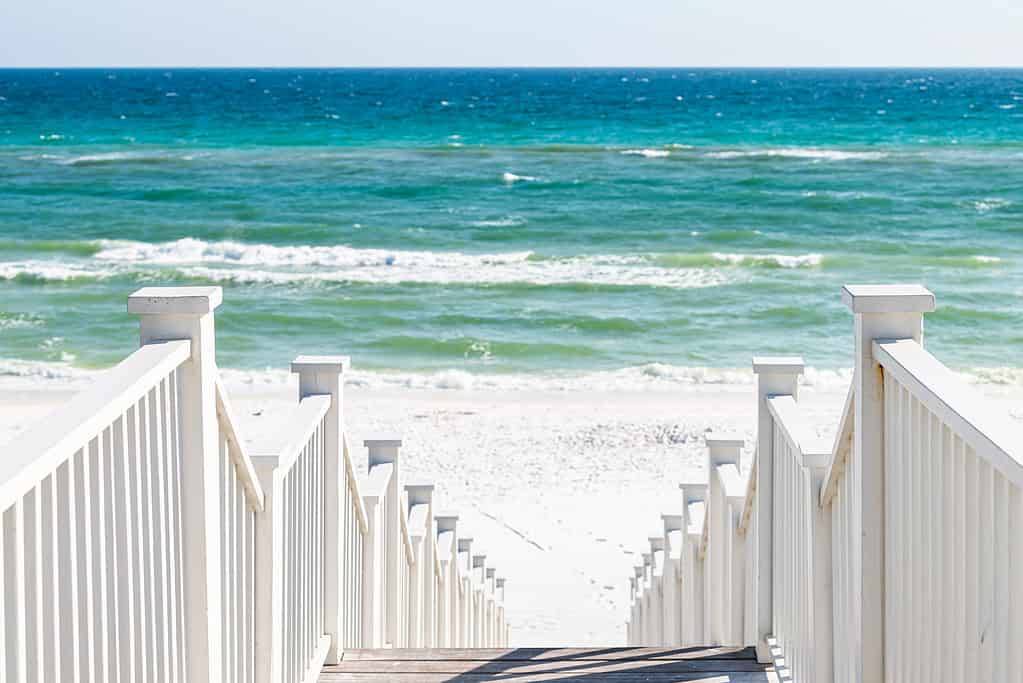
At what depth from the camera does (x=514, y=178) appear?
3681 centimetres

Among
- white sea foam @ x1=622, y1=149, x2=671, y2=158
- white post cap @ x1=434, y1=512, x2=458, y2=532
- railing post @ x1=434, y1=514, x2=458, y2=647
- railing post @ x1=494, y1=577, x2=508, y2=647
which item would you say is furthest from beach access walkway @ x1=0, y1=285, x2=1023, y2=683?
white sea foam @ x1=622, y1=149, x2=671, y2=158

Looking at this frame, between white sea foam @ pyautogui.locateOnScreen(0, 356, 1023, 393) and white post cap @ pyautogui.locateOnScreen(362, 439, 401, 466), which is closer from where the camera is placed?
white post cap @ pyautogui.locateOnScreen(362, 439, 401, 466)

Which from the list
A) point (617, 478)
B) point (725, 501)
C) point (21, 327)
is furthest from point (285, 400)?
point (725, 501)

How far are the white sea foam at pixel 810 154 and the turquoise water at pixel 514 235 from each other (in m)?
0.37

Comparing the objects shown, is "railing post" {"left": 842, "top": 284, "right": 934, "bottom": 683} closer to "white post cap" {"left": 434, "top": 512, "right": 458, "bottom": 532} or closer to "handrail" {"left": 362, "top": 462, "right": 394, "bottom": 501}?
"handrail" {"left": 362, "top": 462, "right": 394, "bottom": 501}

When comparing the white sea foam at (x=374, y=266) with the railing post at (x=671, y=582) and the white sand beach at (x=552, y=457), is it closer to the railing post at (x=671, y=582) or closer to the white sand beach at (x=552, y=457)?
the white sand beach at (x=552, y=457)

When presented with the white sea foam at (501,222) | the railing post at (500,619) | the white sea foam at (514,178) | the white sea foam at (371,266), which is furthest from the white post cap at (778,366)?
the white sea foam at (514,178)

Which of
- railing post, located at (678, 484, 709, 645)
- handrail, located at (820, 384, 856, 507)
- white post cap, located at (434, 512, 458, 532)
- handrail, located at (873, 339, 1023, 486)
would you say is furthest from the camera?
white post cap, located at (434, 512, 458, 532)

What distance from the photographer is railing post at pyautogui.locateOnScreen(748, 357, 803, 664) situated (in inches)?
154

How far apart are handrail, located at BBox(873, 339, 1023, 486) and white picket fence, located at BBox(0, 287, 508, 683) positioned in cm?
133

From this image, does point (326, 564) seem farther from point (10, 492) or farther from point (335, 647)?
point (10, 492)

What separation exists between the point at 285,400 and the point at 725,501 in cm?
1078

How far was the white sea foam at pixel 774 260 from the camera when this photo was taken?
25.1 m

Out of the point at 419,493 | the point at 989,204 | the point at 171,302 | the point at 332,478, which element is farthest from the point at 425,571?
the point at 989,204
